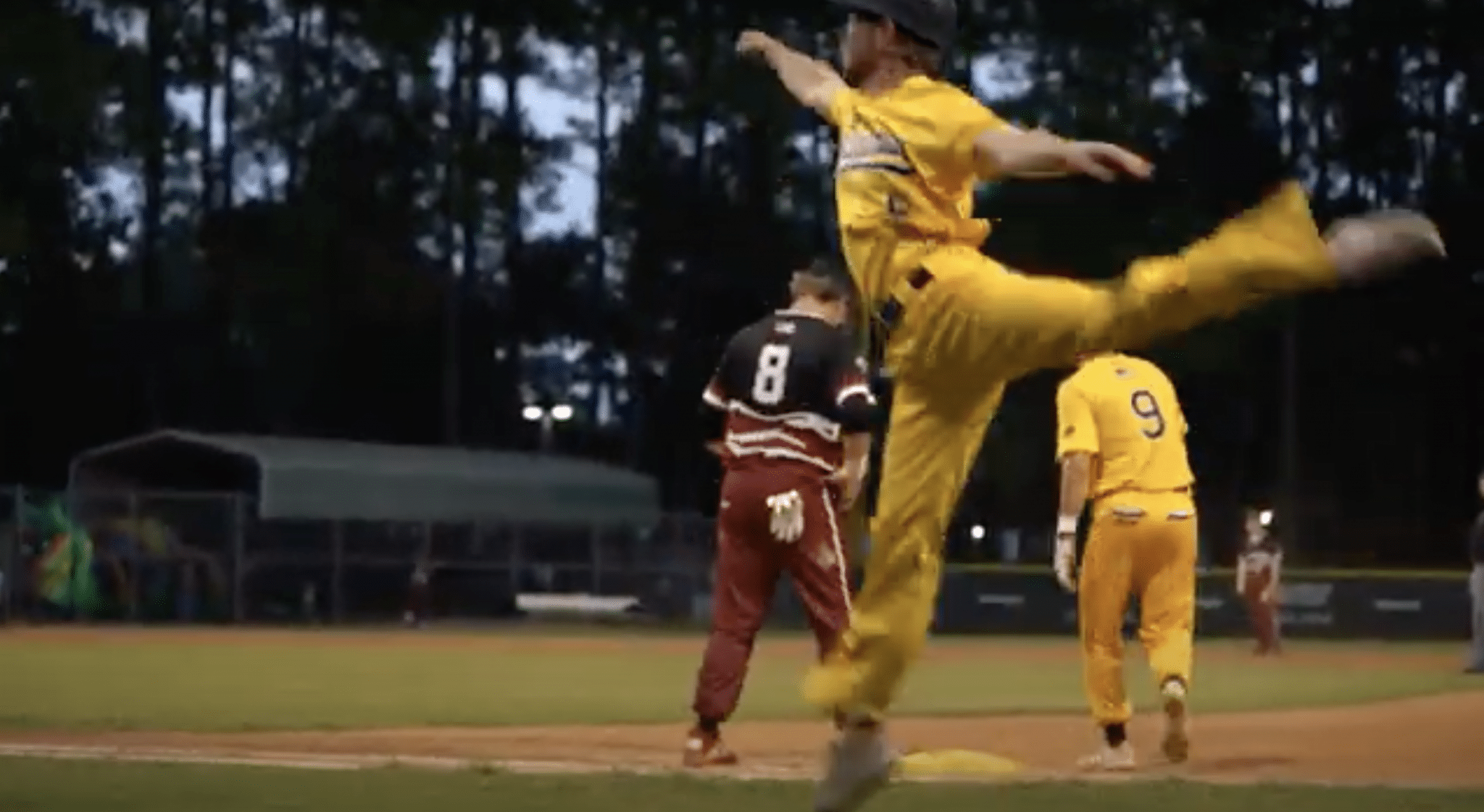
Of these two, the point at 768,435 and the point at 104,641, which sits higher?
the point at 768,435

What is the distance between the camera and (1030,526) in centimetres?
5850

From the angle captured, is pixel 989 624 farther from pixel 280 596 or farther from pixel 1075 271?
pixel 1075 271

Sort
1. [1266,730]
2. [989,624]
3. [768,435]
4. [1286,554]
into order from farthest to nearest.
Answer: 1. [1286,554]
2. [989,624]
3. [1266,730]
4. [768,435]

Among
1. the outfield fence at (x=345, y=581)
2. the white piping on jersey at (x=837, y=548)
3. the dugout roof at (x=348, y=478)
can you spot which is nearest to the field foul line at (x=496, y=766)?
the white piping on jersey at (x=837, y=548)

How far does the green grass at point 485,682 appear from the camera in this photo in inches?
690

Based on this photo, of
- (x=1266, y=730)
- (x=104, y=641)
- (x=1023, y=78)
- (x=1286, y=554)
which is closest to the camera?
(x=1266, y=730)

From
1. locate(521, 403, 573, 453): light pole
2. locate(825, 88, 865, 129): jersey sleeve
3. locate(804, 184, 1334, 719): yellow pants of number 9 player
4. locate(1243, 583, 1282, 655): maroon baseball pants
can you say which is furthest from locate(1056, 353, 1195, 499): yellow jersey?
locate(521, 403, 573, 453): light pole

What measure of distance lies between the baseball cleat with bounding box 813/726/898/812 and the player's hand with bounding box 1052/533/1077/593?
5567 millimetres

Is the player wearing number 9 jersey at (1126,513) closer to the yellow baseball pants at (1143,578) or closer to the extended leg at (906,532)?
the yellow baseball pants at (1143,578)

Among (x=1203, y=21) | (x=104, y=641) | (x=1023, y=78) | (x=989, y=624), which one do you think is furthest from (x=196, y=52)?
(x=104, y=641)

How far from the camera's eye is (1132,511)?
556 inches

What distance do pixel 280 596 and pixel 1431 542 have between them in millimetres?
23190

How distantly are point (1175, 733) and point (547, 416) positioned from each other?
5085 centimetres

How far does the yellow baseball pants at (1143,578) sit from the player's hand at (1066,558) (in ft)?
0.21
